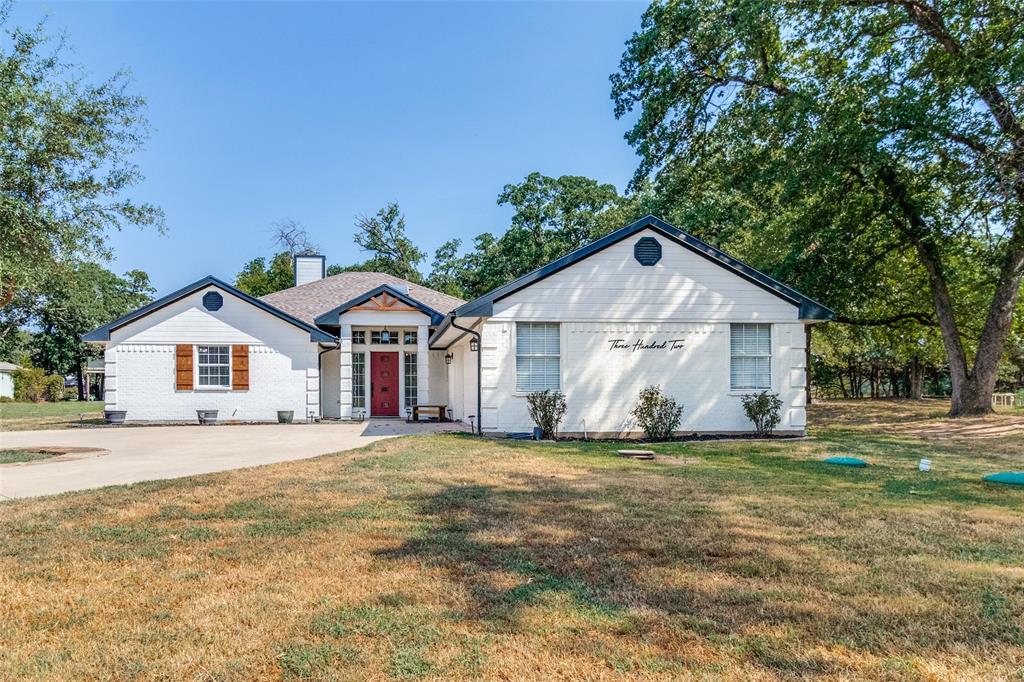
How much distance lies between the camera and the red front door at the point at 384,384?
827 inches

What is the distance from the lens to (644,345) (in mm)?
14422

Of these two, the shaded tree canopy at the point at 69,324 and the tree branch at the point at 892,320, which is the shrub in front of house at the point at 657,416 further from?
the shaded tree canopy at the point at 69,324

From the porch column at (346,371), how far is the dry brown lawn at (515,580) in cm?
1098

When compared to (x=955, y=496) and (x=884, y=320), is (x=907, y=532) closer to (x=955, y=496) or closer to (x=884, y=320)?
(x=955, y=496)

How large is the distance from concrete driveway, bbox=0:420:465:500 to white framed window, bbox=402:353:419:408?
7.79ft

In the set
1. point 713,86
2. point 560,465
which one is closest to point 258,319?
point 560,465

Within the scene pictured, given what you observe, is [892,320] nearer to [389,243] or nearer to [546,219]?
[546,219]

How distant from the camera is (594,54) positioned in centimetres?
1948

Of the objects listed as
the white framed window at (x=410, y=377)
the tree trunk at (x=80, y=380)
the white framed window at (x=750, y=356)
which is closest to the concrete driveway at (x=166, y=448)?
the white framed window at (x=410, y=377)

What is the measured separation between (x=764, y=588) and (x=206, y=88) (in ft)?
63.1

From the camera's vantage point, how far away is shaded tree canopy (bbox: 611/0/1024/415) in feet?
50.2

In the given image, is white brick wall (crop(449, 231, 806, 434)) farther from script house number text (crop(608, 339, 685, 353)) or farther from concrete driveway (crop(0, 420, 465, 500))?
concrete driveway (crop(0, 420, 465, 500))

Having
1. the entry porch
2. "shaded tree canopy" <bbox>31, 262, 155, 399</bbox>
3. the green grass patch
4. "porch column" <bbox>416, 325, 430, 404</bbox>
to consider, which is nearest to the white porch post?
"porch column" <bbox>416, 325, 430, 404</bbox>

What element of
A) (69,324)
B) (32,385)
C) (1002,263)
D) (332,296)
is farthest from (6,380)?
(1002,263)
